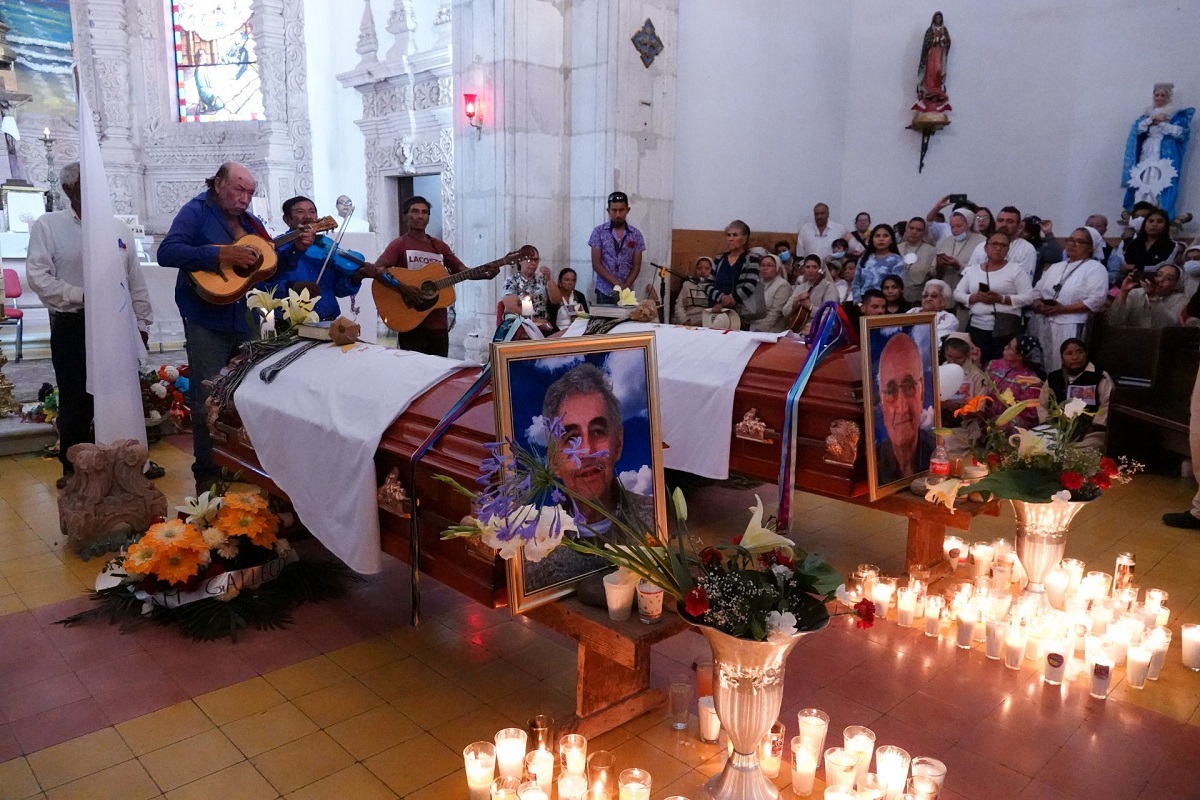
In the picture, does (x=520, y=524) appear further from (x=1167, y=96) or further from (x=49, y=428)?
(x=1167, y=96)

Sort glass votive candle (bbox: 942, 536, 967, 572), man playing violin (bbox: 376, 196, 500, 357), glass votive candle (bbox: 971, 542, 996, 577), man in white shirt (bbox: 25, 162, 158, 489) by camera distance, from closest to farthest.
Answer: glass votive candle (bbox: 971, 542, 996, 577), glass votive candle (bbox: 942, 536, 967, 572), man in white shirt (bbox: 25, 162, 158, 489), man playing violin (bbox: 376, 196, 500, 357)

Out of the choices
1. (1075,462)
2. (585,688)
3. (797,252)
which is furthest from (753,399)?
(797,252)

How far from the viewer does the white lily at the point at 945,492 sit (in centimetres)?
349

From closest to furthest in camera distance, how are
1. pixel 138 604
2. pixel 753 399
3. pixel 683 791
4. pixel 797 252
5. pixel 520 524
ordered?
pixel 520 524, pixel 683 791, pixel 138 604, pixel 753 399, pixel 797 252

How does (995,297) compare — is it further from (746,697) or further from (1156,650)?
(746,697)

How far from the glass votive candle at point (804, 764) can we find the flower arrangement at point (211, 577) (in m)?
2.09

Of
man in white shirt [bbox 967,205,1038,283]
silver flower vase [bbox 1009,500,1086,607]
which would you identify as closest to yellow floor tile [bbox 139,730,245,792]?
silver flower vase [bbox 1009,500,1086,607]

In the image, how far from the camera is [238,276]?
4305mm

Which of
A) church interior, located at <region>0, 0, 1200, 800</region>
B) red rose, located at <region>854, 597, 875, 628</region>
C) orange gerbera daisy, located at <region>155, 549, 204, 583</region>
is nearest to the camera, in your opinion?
red rose, located at <region>854, 597, 875, 628</region>

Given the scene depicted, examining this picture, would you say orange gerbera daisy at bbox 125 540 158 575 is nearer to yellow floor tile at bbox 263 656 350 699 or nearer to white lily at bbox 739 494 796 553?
yellow floor tile at bbox 263 656 350 699

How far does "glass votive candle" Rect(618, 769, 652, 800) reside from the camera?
216 cm

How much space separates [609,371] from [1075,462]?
200cm

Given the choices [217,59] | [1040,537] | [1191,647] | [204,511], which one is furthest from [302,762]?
[217,59]

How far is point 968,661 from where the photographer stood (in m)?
3.22
